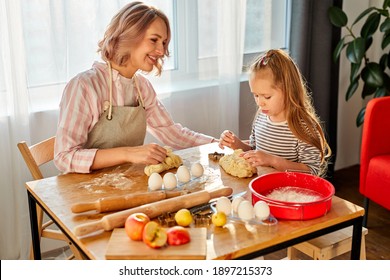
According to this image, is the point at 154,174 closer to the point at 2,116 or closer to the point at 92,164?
the point at 92,164

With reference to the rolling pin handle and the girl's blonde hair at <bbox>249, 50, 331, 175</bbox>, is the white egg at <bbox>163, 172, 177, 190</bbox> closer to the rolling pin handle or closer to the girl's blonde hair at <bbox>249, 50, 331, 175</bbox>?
the rolling pin handle

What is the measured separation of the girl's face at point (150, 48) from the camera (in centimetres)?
196

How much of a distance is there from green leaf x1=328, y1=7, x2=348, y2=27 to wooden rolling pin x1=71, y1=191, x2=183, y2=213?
2.04 meters

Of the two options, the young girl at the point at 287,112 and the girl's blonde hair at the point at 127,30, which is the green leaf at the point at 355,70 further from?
the girl's blonde hair at the point at 127,30

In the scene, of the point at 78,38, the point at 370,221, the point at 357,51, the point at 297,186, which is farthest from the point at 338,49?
the point at 297,186

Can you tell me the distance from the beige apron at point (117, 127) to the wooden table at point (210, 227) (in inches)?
7.0

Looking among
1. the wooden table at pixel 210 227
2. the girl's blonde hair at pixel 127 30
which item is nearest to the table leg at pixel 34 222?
the wooden table at pixel 210 227

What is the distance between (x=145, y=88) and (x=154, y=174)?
1.90 feet

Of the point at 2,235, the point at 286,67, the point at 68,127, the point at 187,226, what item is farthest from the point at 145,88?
the point at 2,235

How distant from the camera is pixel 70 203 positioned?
5.19 ft

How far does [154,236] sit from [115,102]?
829mm

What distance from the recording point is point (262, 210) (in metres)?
1.41

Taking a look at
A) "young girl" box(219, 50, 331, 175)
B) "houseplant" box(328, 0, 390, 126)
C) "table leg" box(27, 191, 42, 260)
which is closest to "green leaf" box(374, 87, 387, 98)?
"houseplant" box(328, 0, 390, 126)

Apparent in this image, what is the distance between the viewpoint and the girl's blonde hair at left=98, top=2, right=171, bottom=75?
1.94 metres
